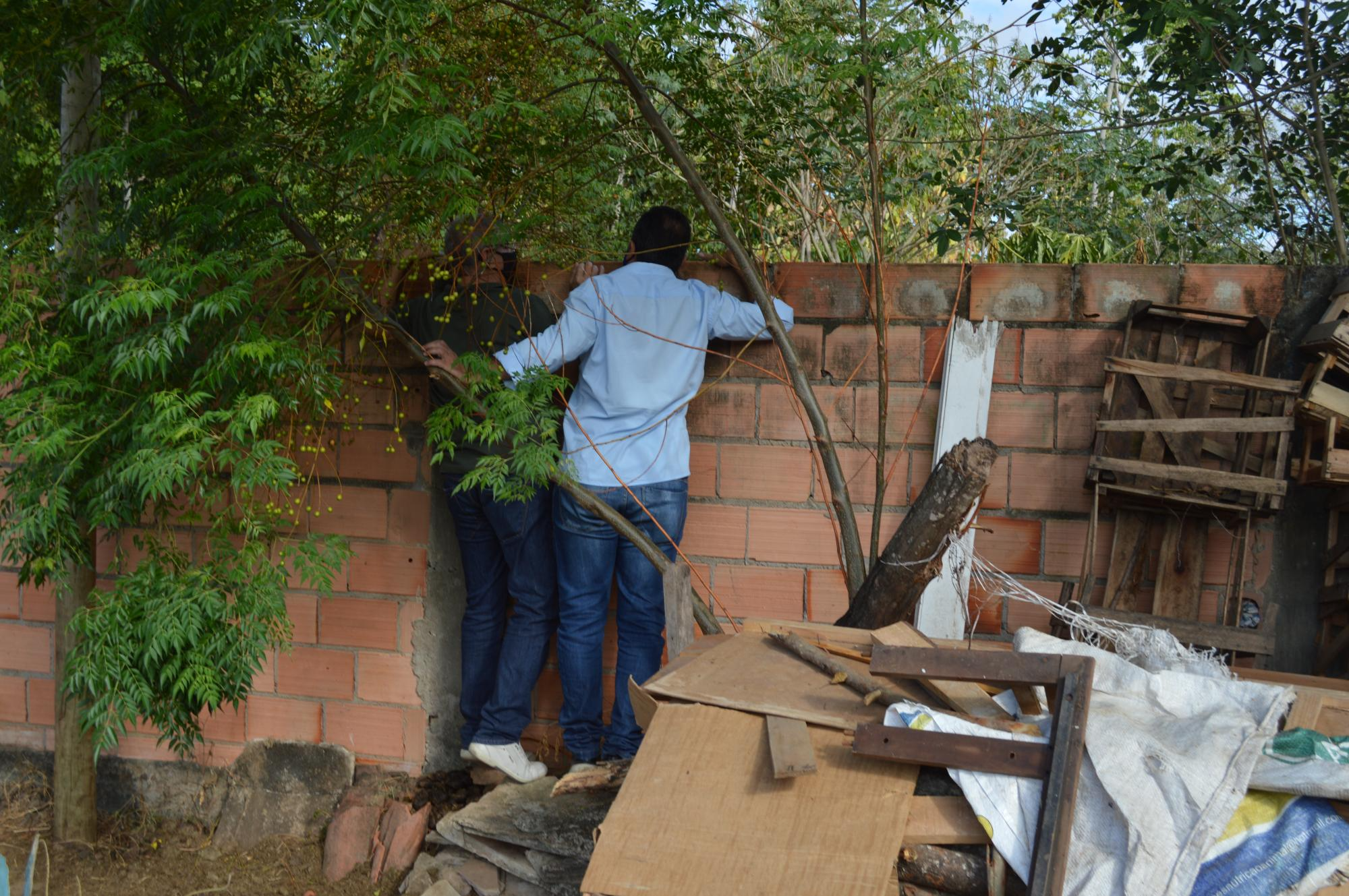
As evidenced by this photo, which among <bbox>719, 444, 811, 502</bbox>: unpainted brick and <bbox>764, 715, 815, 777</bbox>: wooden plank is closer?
<bbox>764, 715, 815, 777</bbox>: wooden plank

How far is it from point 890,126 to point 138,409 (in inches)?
151

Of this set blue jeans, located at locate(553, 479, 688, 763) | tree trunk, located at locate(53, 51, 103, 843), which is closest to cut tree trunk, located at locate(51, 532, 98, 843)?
tree trunk, located at locate(53, 51, 103, 843)

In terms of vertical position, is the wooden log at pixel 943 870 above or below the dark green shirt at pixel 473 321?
below

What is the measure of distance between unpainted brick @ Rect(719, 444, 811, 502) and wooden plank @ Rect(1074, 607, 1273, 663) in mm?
926

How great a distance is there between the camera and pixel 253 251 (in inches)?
113

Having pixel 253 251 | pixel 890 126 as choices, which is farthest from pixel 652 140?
pixel 253 251

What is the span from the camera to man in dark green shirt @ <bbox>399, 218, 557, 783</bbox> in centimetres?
321

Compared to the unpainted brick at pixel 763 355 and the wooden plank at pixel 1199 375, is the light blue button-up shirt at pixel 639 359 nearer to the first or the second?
the unpainted brick at pixel 763 355

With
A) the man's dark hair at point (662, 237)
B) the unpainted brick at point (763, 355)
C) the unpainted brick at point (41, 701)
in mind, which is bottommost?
the unpainted brick at point (41, 701)

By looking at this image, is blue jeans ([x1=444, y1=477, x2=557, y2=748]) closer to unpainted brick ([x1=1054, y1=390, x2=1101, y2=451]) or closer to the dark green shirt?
the dark green shirt

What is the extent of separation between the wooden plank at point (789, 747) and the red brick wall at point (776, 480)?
57.8 inches

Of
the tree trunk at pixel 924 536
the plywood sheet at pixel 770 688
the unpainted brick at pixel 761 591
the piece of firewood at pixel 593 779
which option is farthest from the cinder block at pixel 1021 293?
the piece of firewood at pixel 593 779

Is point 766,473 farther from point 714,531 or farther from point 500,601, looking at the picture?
point 500,601

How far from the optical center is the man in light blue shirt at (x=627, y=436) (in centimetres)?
318
